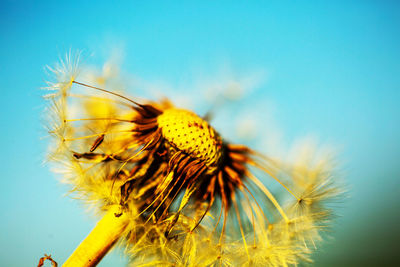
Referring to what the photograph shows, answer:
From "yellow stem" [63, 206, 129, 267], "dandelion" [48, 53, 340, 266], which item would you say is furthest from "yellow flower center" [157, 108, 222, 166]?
"yellow stem" [63, 206, 129, 267]

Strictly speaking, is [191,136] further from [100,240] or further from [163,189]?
[100,240]

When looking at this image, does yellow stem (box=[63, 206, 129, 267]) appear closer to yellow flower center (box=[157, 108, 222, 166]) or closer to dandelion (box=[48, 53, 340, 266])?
dandelion (box=[48, 53, 340, 266])

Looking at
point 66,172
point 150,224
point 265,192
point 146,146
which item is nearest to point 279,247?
point 265,192

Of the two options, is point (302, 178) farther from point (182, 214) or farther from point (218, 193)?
point (182, 214)

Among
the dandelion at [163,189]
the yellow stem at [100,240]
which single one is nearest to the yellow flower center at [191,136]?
the dandelion at [163,189]

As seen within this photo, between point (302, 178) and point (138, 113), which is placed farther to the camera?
point (302, 178)

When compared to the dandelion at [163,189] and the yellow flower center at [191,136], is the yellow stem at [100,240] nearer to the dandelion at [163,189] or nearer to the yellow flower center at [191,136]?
the dandelion at [163,189]

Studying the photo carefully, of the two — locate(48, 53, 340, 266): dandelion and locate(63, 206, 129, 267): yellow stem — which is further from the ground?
locate(48, 53, 340, 266): dandelion
